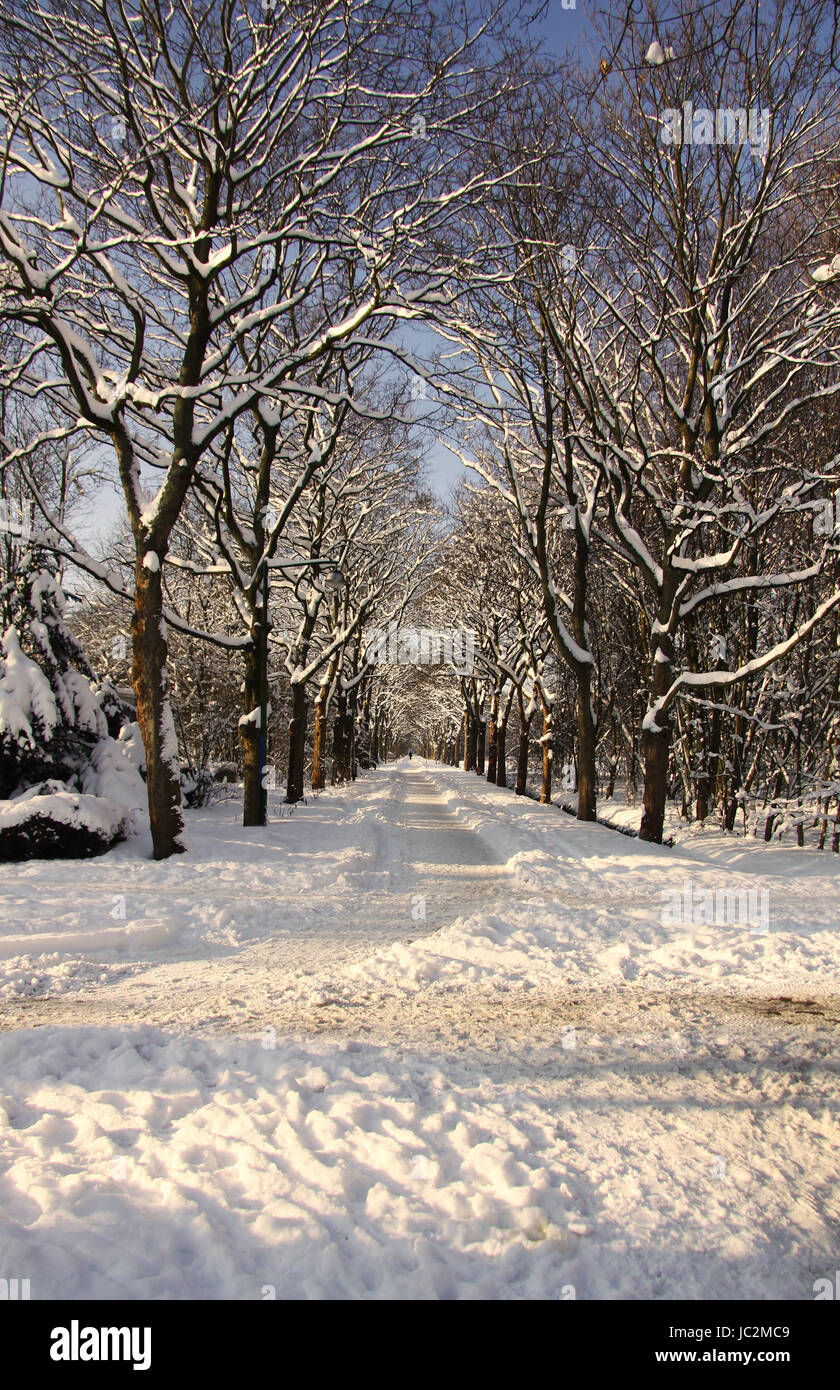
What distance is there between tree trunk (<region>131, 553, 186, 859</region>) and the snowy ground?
216 centimetres

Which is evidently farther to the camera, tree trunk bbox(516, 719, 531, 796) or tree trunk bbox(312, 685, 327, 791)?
tree trunk bbox(516, 719, 531, 796)

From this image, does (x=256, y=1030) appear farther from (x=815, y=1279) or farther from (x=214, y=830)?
(x=214, y=830)

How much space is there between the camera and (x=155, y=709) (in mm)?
9672

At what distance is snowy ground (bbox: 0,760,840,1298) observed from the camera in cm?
246

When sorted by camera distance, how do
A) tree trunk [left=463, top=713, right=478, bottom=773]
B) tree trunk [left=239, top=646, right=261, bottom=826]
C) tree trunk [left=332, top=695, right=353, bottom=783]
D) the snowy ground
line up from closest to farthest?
the snowy ground
tree trunk [left=239, top=646, right=261, bottom=826]
tree trunk [left=332, top=695, right=353, bottom=783]
tree trunk [left=463, top=713, right=478, bottom=773]

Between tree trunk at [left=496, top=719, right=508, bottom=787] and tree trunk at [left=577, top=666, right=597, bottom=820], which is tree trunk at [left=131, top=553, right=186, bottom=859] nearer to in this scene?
tree trunk at [left=577, top=666, right=597, bottom=820]

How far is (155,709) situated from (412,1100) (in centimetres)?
733

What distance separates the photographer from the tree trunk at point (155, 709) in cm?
961

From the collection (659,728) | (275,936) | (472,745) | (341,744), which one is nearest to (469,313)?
(659,728)

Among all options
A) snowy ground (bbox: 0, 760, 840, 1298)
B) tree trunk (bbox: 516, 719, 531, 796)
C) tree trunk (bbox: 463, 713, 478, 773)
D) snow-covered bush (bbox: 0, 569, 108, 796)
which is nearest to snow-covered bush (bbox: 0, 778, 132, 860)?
snow-covered bush (bbox: 0, 569, 108, 796)

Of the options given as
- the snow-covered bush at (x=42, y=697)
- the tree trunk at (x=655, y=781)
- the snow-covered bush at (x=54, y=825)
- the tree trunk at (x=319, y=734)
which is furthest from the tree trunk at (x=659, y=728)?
the tree trunk at (x=319, y=734)

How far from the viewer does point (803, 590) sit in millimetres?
14602

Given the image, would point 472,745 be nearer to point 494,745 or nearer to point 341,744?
point 494,745

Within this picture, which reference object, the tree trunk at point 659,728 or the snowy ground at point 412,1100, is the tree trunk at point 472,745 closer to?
the tree trunk at point 659,728
